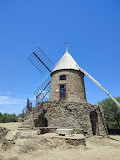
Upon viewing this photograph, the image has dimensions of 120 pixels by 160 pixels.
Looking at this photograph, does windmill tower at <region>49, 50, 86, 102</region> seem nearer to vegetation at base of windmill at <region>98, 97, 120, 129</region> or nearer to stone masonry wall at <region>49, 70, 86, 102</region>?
stone masonry wall at <region>49, 70, 86, 102</region>

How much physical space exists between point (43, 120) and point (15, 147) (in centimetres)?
823

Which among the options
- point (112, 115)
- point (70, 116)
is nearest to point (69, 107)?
point (70, 116)

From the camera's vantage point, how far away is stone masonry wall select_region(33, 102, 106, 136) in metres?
12.8

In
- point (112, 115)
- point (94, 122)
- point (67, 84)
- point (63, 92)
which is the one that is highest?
point (67, 84)

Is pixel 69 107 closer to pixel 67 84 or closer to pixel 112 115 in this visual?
pixel 67 84

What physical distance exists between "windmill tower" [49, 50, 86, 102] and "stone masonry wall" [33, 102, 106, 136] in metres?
1.71

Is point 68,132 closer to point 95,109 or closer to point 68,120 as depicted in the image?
point 68,120

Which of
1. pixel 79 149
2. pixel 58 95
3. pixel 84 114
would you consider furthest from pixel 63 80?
pixel 79 149

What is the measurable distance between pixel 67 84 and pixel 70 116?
452cm

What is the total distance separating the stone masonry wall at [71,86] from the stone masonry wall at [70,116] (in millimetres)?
1706

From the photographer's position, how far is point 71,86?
15820mm

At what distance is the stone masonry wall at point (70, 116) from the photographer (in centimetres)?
1277

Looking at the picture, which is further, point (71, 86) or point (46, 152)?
point (71, 86)

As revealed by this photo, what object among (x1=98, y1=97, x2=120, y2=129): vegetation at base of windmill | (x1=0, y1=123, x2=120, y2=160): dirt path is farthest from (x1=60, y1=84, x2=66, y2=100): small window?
(x1=98, y1=97, x2=120, y2=129): vegetation at base of windmill
